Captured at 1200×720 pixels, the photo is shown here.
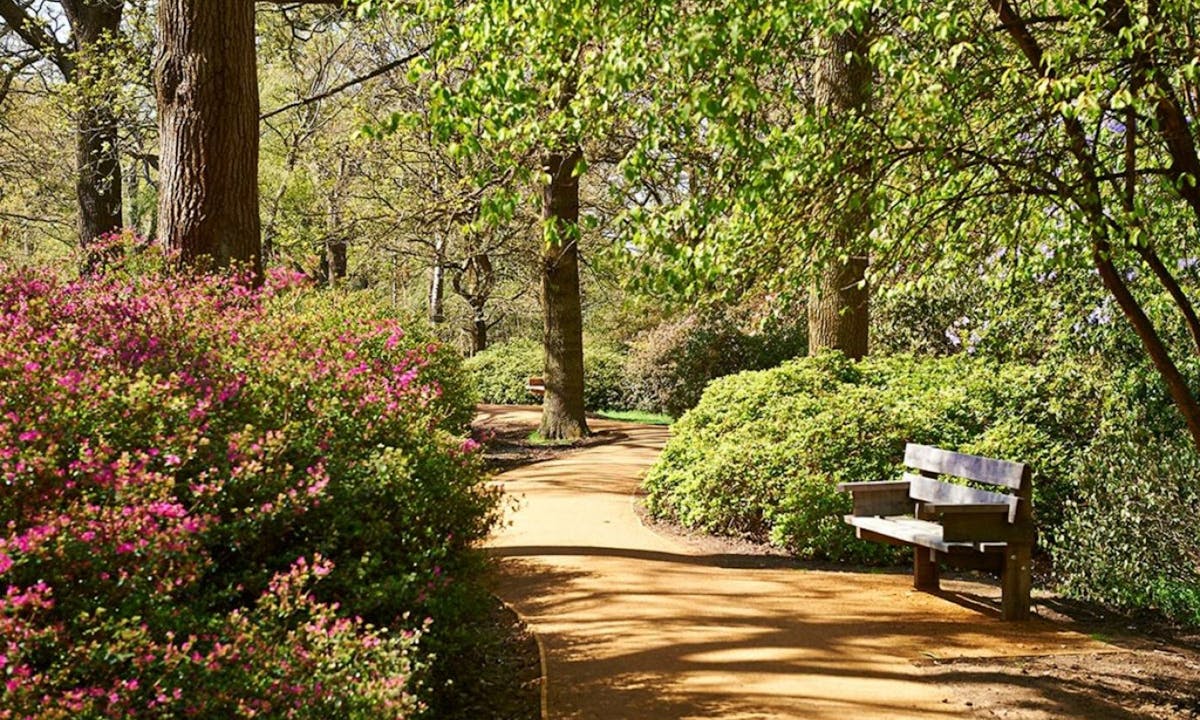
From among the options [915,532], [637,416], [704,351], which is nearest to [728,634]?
[915,532]

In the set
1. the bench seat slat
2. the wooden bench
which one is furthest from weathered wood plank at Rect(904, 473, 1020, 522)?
the bench seat slat

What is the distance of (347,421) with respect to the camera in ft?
16.7

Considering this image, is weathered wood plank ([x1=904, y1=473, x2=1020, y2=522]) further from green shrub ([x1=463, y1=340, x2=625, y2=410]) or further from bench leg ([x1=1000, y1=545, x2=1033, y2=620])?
green shrub ([x1=463, y1=340, x2=625, y2=410])

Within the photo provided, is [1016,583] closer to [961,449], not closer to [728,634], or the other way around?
[728,634]

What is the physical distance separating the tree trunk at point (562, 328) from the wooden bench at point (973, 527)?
423 inches

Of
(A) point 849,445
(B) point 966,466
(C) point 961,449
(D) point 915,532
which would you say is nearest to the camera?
(D) point 915,532

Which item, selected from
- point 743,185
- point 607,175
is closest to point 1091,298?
point 743,185

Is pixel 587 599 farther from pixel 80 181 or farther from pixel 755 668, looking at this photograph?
pixel 80 181

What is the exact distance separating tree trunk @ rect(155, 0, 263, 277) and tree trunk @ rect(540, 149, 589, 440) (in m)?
9.63

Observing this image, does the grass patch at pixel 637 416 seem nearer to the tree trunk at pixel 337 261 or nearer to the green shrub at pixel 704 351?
the green shrub at pixel 704 351

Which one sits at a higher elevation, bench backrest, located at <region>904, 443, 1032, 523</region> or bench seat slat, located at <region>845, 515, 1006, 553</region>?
bench backrest, located at <region>904, 443, 1032, 523</region>

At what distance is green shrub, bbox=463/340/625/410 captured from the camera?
27391mm

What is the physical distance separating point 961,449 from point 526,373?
21.0 meters

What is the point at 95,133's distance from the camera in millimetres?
16031
